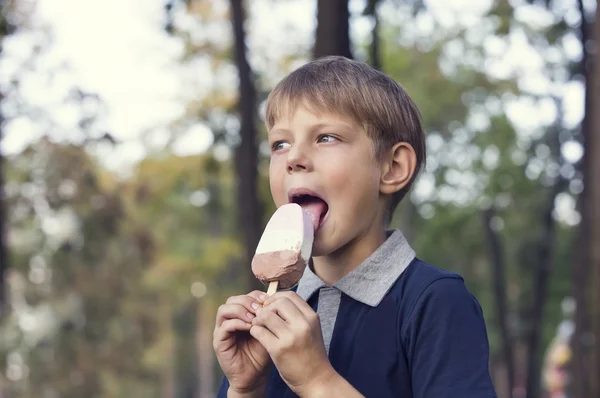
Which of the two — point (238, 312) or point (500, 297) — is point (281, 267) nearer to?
point (238, 312)

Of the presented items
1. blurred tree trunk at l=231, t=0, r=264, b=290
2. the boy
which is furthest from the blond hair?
blurred tree trunk at l=231, t=0, r=264, b=290

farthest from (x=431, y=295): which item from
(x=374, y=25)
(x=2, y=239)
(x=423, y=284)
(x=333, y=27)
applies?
(x=2, y=239)

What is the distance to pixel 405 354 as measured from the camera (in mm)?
2041

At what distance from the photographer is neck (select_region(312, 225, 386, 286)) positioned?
7.43 ft

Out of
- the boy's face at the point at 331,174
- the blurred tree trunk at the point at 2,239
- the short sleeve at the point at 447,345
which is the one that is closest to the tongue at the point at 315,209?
the boy's face at the point at 331,174

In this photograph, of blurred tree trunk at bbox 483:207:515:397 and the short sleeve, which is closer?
the short sleeve

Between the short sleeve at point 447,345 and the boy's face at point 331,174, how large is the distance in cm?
28

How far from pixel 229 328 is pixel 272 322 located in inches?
6.3

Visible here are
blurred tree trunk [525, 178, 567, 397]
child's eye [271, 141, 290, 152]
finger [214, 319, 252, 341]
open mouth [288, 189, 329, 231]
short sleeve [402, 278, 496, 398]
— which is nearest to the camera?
short sleeve [402, 278, 496, 398]

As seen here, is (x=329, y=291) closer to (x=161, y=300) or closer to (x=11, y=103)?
(x=11, y=103)

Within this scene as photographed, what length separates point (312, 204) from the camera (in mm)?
2209

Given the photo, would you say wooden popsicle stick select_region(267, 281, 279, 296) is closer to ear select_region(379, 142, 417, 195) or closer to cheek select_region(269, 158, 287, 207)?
cheek select_region(269, 158, 287, 207)

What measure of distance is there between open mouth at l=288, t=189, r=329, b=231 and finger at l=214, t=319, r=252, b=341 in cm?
31

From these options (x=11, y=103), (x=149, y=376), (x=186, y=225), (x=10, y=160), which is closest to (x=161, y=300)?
(x=149, y=376)
